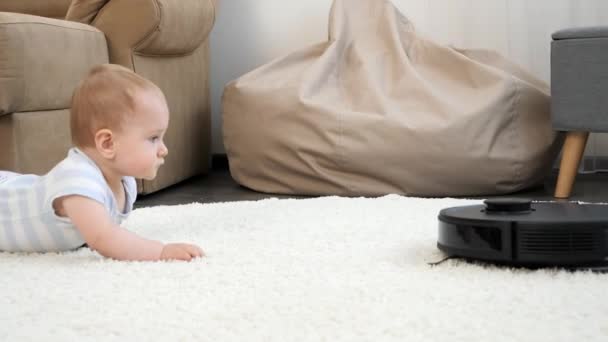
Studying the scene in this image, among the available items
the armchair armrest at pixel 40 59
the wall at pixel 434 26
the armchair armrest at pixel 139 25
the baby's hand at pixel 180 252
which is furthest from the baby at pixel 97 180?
the wall at pixel 434 26

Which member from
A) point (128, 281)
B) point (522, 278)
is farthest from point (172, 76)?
point (522, 278)

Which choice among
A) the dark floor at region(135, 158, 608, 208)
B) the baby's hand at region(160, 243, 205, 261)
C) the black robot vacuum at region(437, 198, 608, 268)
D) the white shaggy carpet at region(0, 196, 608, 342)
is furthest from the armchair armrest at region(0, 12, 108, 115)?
the black robot vacuum at region(437, 198, 608, 268)

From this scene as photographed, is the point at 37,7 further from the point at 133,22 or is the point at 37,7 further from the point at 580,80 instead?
the point at 580,80

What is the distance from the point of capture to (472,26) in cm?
318

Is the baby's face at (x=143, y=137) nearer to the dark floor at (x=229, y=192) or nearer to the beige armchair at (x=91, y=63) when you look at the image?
the beige armchair at (x=91, y=63)

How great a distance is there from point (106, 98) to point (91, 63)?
91 centimetres

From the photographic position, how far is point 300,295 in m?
1.07

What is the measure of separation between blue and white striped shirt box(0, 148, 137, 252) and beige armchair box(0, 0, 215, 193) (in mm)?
555

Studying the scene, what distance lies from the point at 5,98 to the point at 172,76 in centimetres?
84

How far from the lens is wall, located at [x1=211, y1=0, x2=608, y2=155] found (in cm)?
310

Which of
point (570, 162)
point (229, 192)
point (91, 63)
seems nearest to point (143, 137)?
point (91, 63)

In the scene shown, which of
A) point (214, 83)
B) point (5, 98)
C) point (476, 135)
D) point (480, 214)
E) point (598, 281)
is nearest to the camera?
point (598, 281)

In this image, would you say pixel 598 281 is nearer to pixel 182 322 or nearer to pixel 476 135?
pixel 182 322

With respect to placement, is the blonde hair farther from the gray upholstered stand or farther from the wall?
the wall
